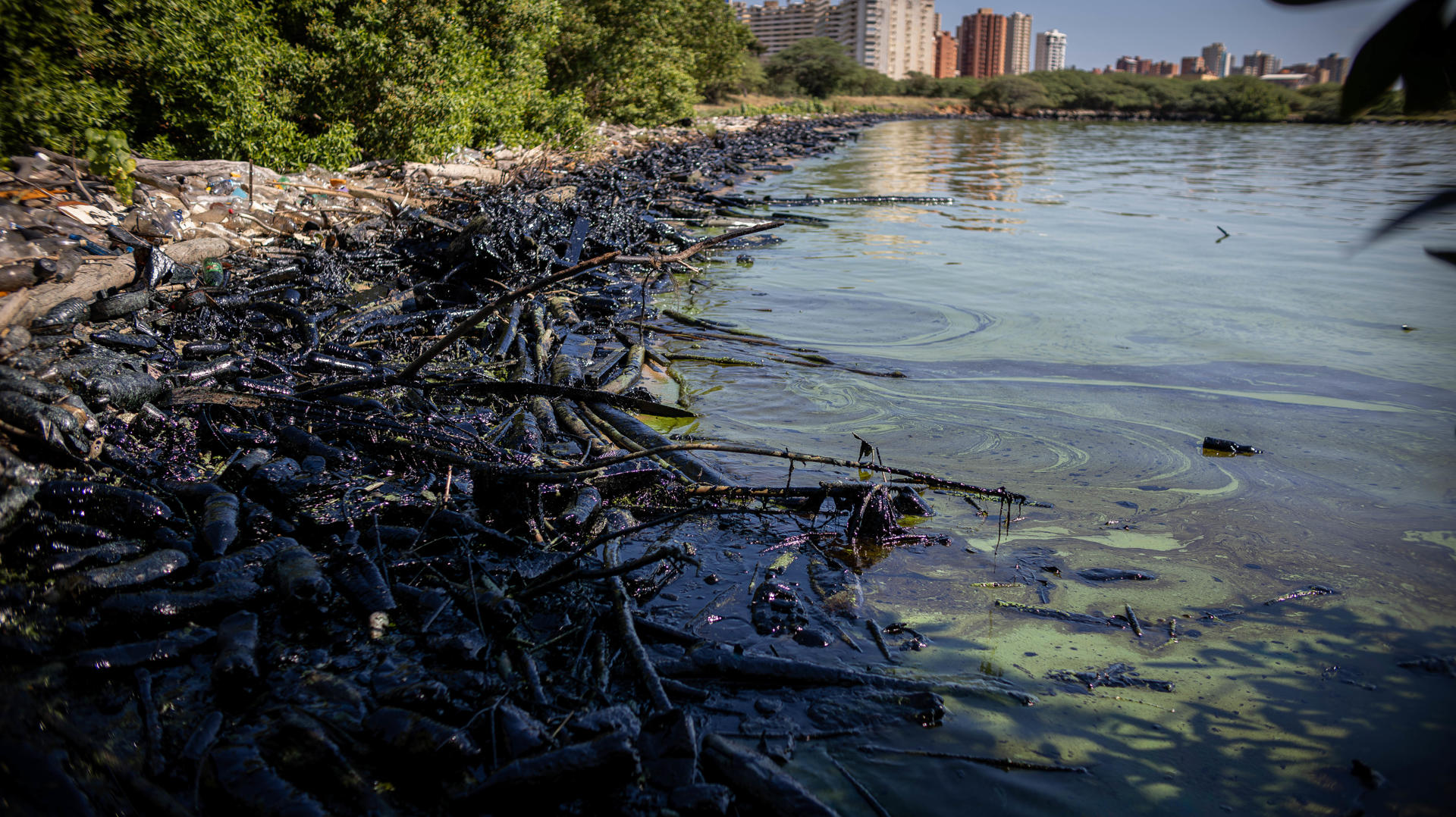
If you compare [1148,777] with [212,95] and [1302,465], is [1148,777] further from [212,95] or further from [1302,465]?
[212,95]

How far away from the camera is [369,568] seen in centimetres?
299

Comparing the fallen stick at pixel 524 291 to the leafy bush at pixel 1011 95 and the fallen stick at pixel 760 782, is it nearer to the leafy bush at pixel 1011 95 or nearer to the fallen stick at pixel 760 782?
the fallen stick at pixel 760 782

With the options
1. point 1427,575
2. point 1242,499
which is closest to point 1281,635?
point 1427,575

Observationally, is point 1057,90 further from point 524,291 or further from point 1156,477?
point 524,291

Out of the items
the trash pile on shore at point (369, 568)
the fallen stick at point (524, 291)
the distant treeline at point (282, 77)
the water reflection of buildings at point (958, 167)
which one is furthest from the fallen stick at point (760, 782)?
the water reflection of buildings at point (958, 167)

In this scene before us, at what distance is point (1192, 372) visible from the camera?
21.5 ft

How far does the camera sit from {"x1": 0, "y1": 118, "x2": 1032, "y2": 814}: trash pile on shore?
218 cm

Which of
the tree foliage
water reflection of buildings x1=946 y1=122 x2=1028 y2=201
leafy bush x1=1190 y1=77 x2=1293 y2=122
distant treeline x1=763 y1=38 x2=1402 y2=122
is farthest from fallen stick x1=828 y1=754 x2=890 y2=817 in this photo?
the tree foliage

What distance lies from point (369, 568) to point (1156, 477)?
173 inches

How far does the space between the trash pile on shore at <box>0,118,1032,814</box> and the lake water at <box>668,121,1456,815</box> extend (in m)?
0.29

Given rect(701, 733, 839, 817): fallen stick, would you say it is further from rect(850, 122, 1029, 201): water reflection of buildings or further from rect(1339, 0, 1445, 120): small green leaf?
rect(850, 122, 1029, 201): water reflection of buildings

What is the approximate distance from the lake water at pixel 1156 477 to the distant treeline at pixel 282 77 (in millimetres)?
5680

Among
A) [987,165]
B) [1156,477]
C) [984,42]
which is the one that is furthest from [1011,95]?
[984,42]

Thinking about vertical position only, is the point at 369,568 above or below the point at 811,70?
below
